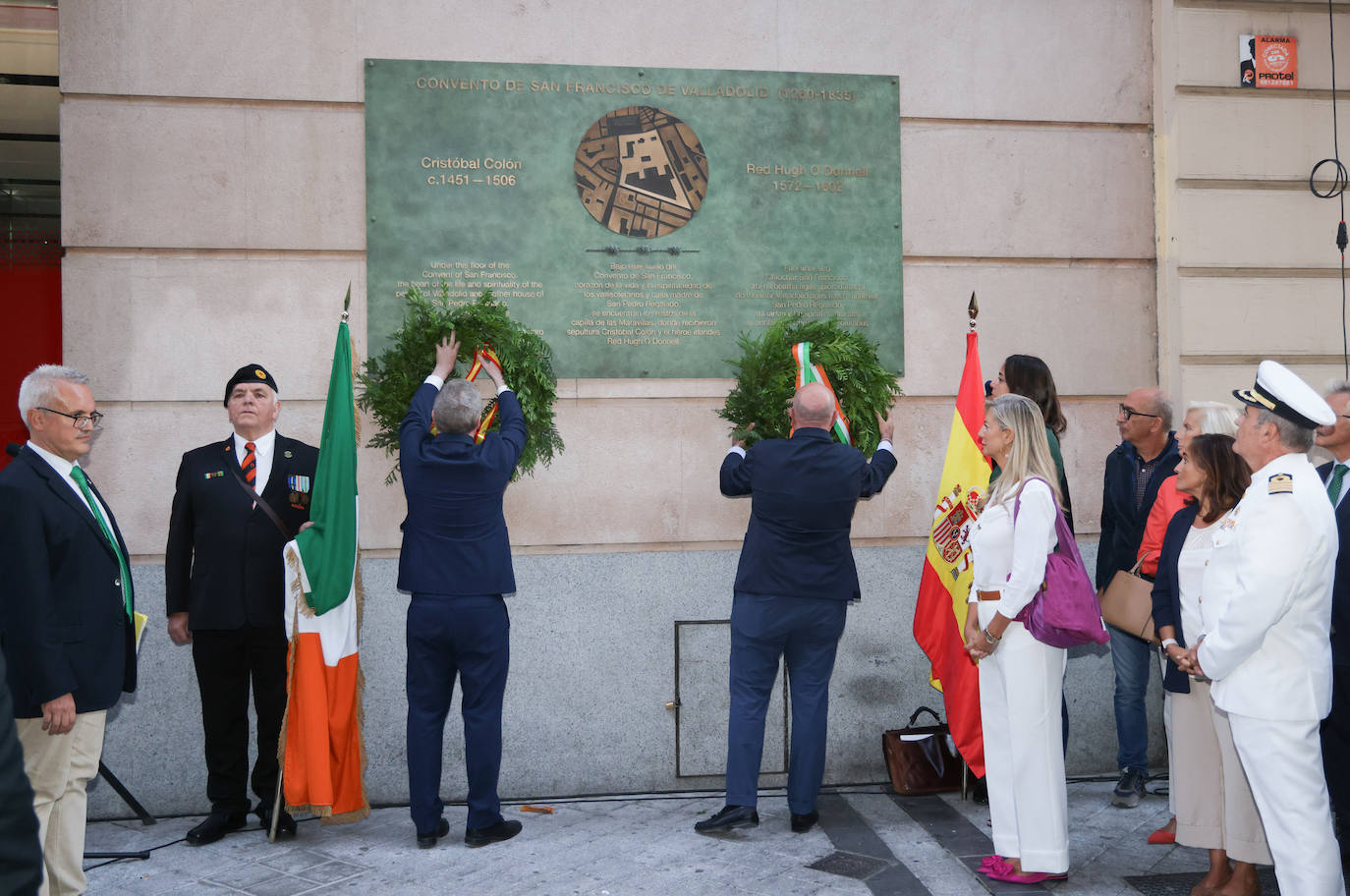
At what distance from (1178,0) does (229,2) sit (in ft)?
17.6

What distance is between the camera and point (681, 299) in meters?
5.82

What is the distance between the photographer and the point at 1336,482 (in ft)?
14.9

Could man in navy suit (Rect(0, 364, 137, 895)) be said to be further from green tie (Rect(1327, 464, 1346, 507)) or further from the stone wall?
green tie (Rect(1327, 464, 1346, 507))

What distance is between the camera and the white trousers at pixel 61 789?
369 cm

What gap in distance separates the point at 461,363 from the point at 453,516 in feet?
3.18

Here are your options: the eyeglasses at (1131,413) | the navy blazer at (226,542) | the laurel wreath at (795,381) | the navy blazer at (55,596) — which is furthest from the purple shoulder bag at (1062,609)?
the navy blazer at (55,596)

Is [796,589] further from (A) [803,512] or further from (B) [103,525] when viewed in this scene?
(B) [103,525]

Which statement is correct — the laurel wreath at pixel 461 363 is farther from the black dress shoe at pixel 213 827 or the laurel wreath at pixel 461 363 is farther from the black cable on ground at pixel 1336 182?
the black cable on ground at pixel 1336 182

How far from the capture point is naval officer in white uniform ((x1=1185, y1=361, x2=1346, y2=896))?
11.4 ft

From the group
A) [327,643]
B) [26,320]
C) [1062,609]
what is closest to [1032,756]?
[1062,609]

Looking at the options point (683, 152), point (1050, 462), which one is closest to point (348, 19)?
point (683, 152)

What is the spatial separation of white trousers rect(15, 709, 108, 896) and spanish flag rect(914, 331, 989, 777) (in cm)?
379

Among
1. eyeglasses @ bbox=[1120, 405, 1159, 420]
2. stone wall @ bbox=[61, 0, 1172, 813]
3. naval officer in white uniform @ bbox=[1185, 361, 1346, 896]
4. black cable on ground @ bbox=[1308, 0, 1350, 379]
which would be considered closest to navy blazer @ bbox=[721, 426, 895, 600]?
stone wall @ bbox=[61, 0, 1172, 813]

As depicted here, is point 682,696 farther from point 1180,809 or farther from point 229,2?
point 229,2
